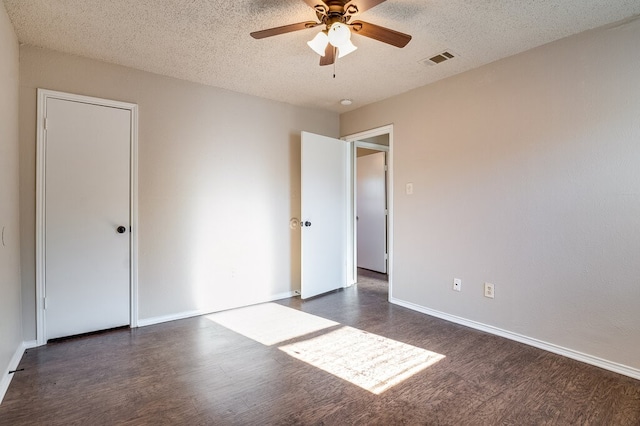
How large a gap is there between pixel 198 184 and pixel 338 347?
2131mm

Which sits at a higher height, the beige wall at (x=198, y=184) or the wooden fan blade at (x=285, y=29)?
the wooden fan blade at (x=285, y=29)

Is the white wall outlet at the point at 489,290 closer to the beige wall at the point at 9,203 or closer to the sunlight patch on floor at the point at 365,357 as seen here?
the sunlight patch on floor at the point at 365,357

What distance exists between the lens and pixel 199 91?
3295mm

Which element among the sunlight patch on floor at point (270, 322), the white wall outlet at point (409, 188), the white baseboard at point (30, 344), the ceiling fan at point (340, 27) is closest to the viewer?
the ceiling fan at point (340, 27)

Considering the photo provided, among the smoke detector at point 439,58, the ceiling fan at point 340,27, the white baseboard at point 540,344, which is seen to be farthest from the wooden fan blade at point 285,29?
the white baseboard at point 540,344

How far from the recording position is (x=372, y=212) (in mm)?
5547

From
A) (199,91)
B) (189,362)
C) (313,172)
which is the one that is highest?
(199,91)

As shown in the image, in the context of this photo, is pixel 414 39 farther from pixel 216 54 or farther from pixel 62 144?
pixel 62 144

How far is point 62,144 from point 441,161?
3.47 metres

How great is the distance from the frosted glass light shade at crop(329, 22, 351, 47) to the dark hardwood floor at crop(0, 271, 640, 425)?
215 centimetres

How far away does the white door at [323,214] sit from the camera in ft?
12.8

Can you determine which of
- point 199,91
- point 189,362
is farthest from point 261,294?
point 199,91

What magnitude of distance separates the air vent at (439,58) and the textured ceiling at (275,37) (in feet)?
0.17

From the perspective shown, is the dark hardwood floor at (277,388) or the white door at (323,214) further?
the white door at (323,214)
